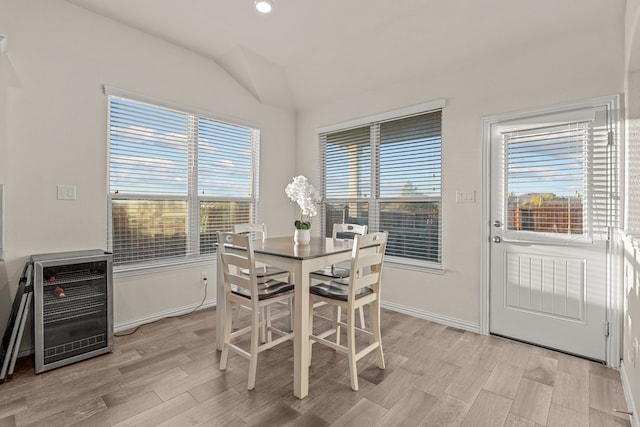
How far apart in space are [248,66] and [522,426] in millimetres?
3842

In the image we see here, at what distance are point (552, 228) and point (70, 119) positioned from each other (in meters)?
4.09

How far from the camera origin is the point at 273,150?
436 centimetres

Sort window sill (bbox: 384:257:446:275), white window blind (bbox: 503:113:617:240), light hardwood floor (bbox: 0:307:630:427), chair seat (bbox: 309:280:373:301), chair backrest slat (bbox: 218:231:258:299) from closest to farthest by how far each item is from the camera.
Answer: light hardwood floor (bbox: 0:307:630:427)
chair backrest slat (bbox: 218:231:258:299)
chair seat (bbox: 309:280:373:301)
white window blind (bbox: 503:113:617:240)
window sill (bbox: 384:257:446:275)

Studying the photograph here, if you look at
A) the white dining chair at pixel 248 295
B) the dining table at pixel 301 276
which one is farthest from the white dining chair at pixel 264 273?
the dining table at pixel 301 276

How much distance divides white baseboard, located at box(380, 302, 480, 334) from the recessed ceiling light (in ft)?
10.3

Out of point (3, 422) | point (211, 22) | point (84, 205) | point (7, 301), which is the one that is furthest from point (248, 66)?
point (3, 422)

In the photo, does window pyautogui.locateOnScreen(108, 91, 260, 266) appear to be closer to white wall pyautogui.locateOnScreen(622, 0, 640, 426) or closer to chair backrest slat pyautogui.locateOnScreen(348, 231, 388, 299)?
chair backrest slat pyautogui.locateOnScreen(348, 231, 388, 299)

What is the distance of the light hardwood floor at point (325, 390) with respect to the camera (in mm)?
1776

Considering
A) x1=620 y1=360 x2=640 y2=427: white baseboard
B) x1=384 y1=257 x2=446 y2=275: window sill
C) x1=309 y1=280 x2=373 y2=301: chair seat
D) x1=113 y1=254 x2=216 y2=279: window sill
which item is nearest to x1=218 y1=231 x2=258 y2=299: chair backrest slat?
x1=309 y1=280 x2=373 y2=301: chair seat

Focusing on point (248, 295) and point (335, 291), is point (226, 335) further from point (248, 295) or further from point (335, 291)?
point (335, 291)

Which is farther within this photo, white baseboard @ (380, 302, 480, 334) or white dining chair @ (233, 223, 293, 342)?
white baseboard @ (380, 302, 480, 334)

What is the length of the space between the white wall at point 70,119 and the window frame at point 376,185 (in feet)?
5.71

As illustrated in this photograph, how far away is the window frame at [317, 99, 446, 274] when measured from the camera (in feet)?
10.8

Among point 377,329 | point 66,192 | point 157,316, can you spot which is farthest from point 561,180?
point 66,192
